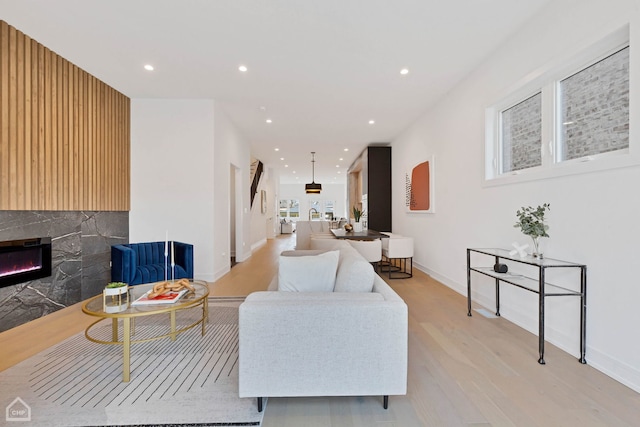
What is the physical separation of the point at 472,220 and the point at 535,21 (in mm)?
2191

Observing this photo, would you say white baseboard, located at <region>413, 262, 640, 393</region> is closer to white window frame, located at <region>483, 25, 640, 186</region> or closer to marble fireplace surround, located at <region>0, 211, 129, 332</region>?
white window frame, located at <region>483, 25, 640, 186</region>

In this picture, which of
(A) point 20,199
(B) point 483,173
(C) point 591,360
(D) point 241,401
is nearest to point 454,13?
(B) point 483,173

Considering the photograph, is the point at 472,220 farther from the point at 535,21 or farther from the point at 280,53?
the point at 280,53

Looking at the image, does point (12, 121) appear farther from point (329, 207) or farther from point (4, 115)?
point (329, 207)

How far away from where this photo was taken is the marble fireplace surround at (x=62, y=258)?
2.96 m

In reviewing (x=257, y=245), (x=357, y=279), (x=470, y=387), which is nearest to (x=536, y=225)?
(x=470, y=387)

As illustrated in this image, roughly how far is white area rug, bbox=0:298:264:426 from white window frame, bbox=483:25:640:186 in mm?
2903

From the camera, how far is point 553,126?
8.75ft

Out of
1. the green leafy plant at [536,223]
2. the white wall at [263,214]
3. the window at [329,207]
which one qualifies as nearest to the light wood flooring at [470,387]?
the green leafy plant at [536,223]

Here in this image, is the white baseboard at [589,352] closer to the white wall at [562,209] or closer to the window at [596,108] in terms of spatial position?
the white wall at [562,209]

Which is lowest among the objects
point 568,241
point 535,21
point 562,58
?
point 568,241

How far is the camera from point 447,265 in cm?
456

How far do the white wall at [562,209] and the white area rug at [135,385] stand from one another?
241cm

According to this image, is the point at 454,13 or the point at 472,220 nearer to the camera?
the point at 454,13
